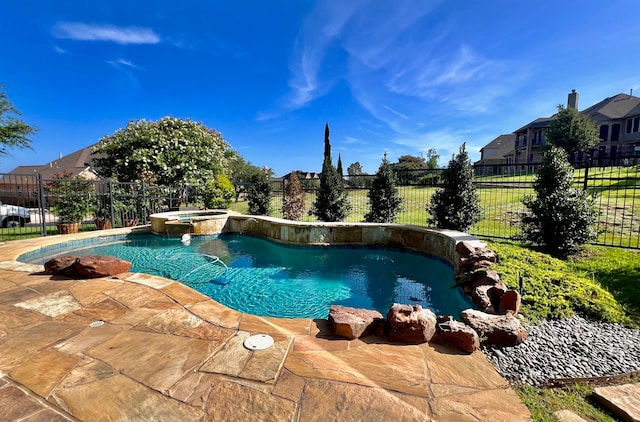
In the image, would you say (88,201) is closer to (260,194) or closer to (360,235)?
(260,194)

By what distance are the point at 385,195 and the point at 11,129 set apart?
17.9m

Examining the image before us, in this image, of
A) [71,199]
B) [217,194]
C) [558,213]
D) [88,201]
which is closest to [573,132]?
[558,213]

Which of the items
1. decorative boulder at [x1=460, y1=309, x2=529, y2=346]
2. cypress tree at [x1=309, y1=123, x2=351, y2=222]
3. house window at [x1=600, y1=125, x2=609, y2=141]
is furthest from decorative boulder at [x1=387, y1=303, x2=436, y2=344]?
house window at [x1=600, y1=125, x2=609, y2=141]

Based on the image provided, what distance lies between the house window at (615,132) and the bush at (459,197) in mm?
38749

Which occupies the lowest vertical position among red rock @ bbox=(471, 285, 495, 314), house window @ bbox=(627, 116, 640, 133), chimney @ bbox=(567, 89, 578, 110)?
red rock @ bbox=(471, 285, 495, 314)

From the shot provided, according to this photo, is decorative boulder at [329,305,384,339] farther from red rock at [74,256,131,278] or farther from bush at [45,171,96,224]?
bush at [45,171,96,224]

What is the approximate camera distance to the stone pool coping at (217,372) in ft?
4.86

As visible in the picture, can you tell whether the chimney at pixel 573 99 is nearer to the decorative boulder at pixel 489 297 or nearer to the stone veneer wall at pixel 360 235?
the stone veneer wall at pixel 360 235

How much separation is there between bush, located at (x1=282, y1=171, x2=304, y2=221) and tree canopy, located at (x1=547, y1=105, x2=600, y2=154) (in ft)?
89.7

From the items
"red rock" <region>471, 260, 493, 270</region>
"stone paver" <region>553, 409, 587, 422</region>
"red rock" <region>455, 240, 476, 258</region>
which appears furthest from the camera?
"red rock" <region>455, 240, 476, 258</region>

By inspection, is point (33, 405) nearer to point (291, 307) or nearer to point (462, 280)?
point (291, 307)

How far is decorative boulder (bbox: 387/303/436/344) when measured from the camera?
2.25m

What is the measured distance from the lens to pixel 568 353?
217cm

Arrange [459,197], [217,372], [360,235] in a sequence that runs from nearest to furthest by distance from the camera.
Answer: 1. [217,372]
2. [459,197]
3. [360,235]
